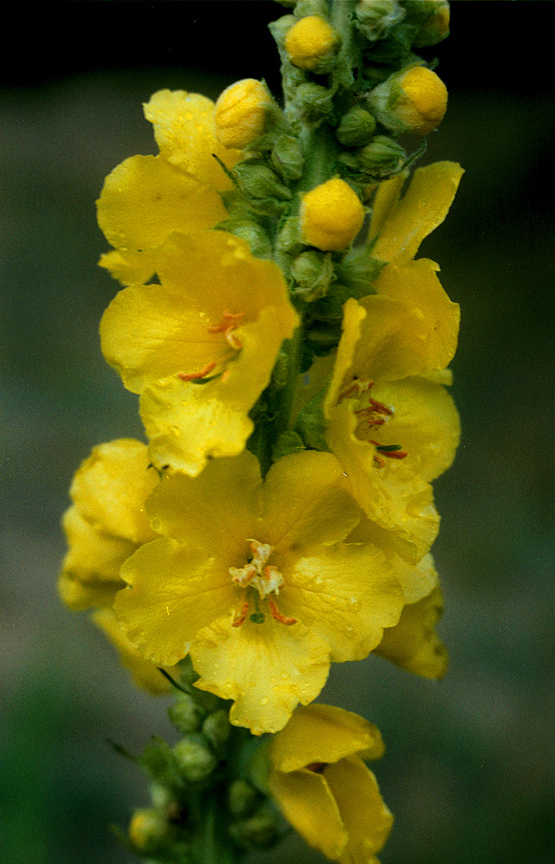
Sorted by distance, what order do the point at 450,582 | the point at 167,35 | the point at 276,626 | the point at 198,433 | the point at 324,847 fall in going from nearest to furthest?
the point at 198,433
the point at 276,626
the point at 324,847
the point at 450,582
the point at 167,35

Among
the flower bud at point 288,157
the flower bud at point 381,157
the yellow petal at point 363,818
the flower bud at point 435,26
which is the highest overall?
the flower bud at point 435,26

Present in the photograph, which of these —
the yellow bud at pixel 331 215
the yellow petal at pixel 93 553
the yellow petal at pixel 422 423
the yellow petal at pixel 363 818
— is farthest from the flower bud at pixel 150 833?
the yellow bud at pixel 331 215

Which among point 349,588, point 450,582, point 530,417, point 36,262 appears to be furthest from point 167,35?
Result: point 349,588

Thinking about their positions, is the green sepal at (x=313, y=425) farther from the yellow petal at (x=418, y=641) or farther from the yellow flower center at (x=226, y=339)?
the yellow petal at (x=418, y=641)

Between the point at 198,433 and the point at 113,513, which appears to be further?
the point at 113,513

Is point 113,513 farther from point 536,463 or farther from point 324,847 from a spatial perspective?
point 536,463

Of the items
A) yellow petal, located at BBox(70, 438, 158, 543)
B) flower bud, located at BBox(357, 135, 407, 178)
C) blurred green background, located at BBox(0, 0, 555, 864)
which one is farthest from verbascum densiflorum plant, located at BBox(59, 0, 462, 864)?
blurred green background, located at BBox(0, 0, 555, 864)
